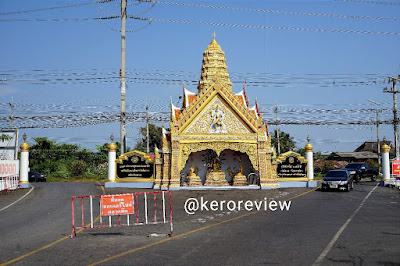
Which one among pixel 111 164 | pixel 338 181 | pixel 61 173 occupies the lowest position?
pixel 61 173

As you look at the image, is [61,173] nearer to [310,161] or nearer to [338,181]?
[310,161]

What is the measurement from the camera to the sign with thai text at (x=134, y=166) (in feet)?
110

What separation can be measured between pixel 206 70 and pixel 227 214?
19.9 metres

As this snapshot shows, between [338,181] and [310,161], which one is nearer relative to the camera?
[338,181]

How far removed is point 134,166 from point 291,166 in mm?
11758

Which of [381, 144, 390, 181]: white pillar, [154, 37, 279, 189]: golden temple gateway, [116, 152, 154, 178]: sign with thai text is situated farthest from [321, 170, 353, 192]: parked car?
[116, 152, 154, 178]: sign with thai text

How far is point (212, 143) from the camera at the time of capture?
32031mm

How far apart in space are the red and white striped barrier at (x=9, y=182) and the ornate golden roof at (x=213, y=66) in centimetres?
1538

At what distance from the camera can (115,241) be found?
12.3m

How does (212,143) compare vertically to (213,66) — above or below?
below

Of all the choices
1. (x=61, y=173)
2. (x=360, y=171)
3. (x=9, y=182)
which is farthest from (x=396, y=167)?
(x=61, y=173)

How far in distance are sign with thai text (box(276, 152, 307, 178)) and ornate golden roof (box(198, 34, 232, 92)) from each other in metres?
7.06

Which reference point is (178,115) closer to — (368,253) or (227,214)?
(227,214)

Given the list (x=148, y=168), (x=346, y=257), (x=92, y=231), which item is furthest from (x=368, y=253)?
(x=148, y=168)
